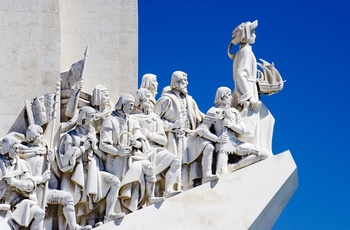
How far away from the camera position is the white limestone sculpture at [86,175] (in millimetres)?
15383

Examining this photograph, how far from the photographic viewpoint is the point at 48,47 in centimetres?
1625

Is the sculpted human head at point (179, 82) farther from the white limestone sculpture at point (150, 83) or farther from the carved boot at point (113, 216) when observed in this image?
the carved boot at point (113, 216)

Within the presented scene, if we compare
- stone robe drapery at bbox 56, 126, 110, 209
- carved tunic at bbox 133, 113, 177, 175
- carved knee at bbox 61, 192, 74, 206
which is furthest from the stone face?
carved tunic at bbox 133, 113, 177, 175

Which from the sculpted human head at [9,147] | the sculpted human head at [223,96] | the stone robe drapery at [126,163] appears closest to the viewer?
the sculpted human head at [9,147]

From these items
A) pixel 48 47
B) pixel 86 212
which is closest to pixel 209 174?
pixel 86 212

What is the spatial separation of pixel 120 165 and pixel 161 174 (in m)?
0.60

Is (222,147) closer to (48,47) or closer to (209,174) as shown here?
(209,174)

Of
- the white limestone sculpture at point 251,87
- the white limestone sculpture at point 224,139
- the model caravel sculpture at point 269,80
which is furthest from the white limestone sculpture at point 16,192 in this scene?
the model caravel sculpture at point 269,80

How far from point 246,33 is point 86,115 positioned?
9.25ft

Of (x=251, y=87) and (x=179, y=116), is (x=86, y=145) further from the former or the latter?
(x=251, y=87)

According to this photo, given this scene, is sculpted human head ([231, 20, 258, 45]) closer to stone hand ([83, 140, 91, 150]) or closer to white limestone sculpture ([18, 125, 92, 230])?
stone hand ([83, 140, 91, 150])

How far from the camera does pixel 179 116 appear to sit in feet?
53.1

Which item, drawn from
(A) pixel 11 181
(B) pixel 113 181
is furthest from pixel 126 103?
(A) pixel 11 181

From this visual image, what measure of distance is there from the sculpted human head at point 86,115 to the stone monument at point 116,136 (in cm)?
1
